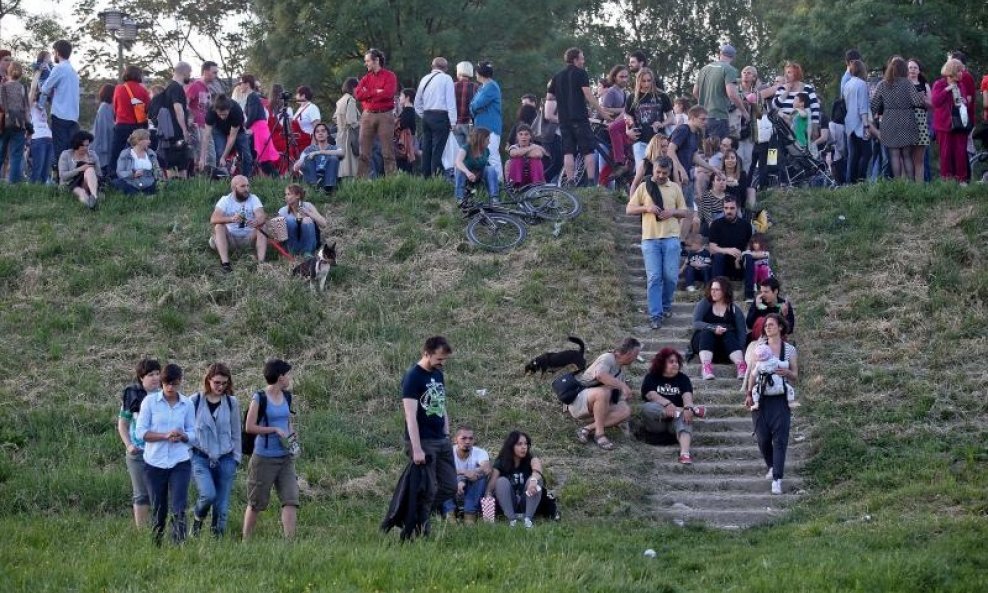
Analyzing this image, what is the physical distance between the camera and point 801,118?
2238 cm

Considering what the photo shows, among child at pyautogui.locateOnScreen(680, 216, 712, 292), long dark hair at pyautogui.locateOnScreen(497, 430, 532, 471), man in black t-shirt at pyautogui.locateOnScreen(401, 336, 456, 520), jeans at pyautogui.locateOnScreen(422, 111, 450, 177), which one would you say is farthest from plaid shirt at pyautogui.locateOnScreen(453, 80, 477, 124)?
man in black t-shirt at pyautogui.locateOnScreen(401, 336, 456, 520)

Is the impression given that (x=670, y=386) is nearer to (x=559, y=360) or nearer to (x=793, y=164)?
(x=559, y=360)

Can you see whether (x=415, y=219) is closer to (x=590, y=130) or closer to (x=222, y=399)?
(x=590, y=130)

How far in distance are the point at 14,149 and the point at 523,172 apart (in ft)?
24.3

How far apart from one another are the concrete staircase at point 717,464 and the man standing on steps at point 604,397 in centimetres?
55

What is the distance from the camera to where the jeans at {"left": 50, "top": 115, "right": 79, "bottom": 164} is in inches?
835

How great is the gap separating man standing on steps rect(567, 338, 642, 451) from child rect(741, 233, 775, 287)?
3.09 meters

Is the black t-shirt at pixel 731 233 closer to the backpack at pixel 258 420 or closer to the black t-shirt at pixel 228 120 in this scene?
the black t-shirt at pixel 228 120

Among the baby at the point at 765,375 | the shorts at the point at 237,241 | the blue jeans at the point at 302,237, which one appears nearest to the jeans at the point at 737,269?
the baby at the point at 765,375

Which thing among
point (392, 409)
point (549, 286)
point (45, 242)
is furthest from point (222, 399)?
point (45, 242)

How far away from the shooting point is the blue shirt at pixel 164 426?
40.3 ft

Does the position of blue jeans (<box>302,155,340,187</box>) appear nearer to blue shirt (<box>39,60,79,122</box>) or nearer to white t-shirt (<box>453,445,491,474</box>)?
blue shirt (<box>39,60,79,122</box>)

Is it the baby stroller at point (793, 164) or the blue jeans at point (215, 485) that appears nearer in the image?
the blue jeans at point (215, 485)

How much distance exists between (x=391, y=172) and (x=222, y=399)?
10015mm
